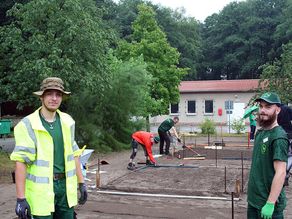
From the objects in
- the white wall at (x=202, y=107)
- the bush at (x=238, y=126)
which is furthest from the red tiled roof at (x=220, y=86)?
the bush at (x=238, y=126)

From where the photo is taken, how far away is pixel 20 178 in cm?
387

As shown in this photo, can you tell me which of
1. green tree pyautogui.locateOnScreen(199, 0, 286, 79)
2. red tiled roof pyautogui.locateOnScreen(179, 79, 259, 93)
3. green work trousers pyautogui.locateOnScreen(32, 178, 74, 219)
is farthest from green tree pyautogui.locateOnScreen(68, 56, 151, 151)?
green tree pyautogui.locateOnScreen(199, 0, 286, 79)

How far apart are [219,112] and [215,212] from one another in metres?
33.4

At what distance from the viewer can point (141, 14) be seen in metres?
29.4

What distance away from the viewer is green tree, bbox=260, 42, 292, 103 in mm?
24266

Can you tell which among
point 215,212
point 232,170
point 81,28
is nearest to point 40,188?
point 215,212

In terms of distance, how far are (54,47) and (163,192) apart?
7249 mm

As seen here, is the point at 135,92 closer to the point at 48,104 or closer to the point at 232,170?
the point at 232,170

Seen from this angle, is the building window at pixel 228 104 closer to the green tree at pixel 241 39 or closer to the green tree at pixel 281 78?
the green tree at pixel 241 39

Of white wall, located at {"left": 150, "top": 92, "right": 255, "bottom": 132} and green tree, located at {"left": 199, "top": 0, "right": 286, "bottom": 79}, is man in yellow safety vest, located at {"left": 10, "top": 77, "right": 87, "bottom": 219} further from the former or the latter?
green tree, located at {"left": 199, "top": 0, "right": 286, "bottom": 79}

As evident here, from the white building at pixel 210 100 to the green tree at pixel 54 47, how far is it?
24.0 m

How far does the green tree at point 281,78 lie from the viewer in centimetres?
2427

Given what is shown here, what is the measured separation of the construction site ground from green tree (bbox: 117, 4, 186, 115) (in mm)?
13451

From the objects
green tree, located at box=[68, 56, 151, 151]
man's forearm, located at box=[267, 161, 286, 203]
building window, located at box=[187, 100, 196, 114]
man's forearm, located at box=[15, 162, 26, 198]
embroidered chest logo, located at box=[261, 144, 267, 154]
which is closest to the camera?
man's forearm, located at box=[267, 161, 286, 203]
